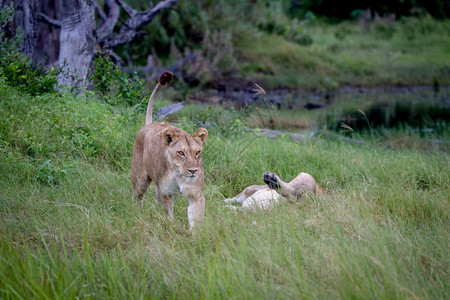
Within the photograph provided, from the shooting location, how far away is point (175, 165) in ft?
14.0

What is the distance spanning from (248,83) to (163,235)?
46.9 ft

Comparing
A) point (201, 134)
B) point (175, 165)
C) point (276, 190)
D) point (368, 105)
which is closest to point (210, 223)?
point (175, 165)

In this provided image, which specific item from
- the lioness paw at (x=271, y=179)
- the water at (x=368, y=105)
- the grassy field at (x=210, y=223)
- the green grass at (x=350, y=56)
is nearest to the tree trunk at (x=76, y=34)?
the grassy field at (x=210, y=223)

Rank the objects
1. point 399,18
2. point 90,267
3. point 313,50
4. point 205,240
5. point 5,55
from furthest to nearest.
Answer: point 399,18, point 313,50, point 5,55, point 205,240, point 90,267

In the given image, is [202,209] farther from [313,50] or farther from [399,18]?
[399,18]

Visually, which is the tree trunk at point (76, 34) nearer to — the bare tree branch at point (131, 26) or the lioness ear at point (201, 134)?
the bare tree branch at point (131, 26)

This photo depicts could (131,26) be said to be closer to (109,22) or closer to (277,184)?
(109,22)

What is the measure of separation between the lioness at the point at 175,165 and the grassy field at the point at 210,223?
162 mm

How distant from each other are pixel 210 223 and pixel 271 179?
1.33 m

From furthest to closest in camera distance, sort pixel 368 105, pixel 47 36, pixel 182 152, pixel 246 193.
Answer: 1. pixel 368 105
2. pixel 47 36
3. pixel 246 193
4. pixel 182 152

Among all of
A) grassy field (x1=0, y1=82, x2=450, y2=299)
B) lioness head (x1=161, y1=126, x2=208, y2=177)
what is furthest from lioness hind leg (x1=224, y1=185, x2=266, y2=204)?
lioness head (x1=161, y1=126, x2=208, y2=177)

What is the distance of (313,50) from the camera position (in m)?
21.7

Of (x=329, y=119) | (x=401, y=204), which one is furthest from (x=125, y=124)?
(x=329, y=119)

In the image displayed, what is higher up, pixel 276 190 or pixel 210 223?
pixel 210 223
